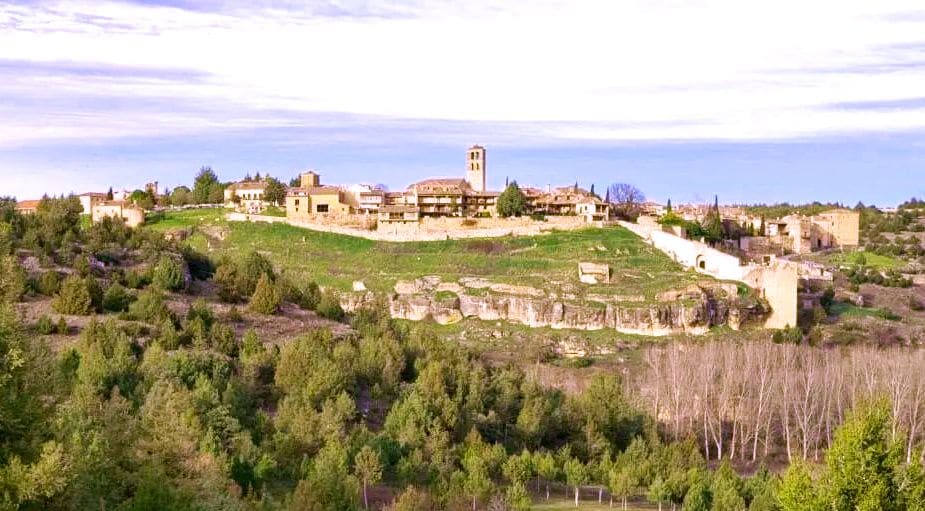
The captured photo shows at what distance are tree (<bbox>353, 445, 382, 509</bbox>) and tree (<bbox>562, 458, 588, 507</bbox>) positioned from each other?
6509mm

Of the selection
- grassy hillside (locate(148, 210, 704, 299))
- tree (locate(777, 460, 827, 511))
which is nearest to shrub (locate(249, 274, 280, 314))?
grassy hillside (locate(148, 210, 704, 299))

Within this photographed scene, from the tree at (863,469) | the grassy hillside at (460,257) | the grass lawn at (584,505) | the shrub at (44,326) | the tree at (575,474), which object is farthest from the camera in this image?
the grassy hillside at (460,257)

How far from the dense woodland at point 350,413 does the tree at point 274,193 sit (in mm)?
31380

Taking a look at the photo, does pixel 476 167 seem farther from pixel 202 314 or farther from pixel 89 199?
pixel 202 314

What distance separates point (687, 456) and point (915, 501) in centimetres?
1660

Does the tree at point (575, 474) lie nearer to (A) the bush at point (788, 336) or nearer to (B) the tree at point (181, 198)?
(A) the bush at point (788, 336)

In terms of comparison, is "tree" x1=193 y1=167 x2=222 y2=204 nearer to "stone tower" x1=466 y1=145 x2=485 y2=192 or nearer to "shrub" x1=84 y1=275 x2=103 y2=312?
"stone tower" x1=466 y1=145 x2=485 y2=192

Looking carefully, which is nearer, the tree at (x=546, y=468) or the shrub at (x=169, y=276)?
the tree at (x=546, y=468)

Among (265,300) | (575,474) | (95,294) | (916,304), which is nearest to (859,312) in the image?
(916,304)

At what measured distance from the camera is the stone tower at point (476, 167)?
291 ft

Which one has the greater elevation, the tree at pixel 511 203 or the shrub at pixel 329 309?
the tree at pixel 511 203

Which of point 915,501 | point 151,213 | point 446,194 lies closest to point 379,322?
point 915,501

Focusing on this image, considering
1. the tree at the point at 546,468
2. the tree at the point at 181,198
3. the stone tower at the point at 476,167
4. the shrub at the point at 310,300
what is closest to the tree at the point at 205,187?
the tree at the point at 181,198

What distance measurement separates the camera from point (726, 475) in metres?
33.7
